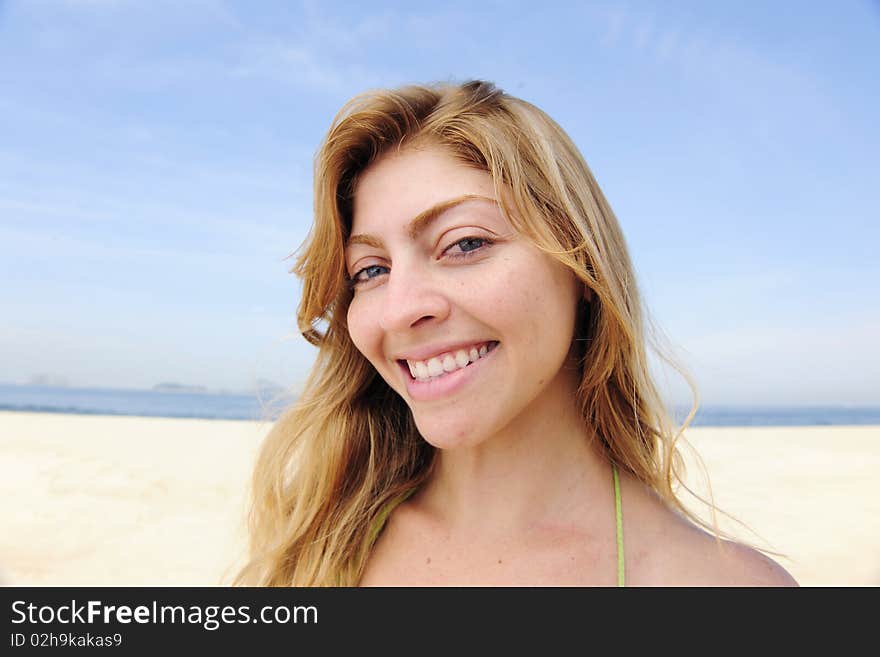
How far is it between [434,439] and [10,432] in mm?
15793

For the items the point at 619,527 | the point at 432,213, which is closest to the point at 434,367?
the point at 432,213

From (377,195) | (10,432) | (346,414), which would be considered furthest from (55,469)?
(377,195)

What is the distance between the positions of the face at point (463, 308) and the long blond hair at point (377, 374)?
0.09 metres

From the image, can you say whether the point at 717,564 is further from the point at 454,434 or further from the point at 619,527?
the point at 454,434

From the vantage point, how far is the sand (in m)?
6.67

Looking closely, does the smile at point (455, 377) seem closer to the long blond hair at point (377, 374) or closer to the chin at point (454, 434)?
the chin at point (454, 434)

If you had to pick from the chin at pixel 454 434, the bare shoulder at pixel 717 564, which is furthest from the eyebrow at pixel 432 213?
the bare shoulder at pixel 717 564

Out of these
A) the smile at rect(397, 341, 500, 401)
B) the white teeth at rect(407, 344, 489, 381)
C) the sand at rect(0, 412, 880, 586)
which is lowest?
the smile at rect(397, 341, 500, 401)

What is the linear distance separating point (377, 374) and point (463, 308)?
916mm

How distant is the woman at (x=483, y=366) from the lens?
6.65 feet

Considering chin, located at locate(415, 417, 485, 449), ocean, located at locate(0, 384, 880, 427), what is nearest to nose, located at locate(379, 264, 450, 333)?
chin, located at locate(415, 417, 485, 449)

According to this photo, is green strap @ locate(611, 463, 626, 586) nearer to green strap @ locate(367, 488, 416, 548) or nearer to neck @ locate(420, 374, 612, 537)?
neck @ locate(420, 374, 612, 537)

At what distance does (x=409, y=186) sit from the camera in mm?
2186

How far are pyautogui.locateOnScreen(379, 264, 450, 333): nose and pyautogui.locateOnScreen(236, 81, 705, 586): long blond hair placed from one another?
32cm
